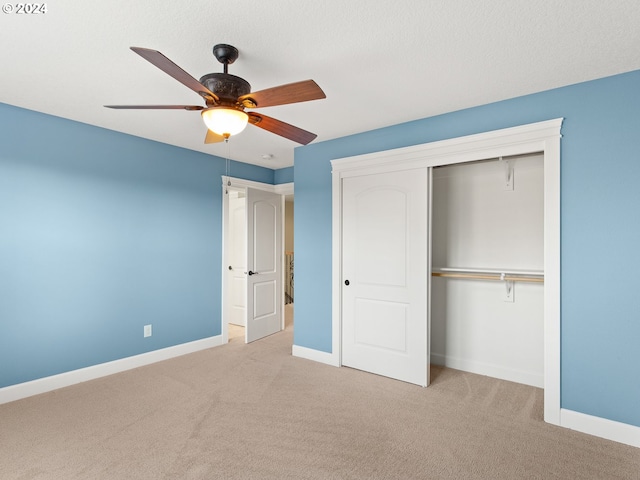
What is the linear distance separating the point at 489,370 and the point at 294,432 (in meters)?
2.20

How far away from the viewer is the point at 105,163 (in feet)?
11.5

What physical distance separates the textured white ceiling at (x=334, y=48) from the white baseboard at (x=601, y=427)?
7.95ft

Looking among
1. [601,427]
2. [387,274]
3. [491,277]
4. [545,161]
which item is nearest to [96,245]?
[387,274]

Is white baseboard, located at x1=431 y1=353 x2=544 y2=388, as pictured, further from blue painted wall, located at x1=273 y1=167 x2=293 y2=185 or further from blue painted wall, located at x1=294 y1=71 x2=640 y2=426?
blue painted wall, located at x1=273 y1=167 x2=293 y2=185

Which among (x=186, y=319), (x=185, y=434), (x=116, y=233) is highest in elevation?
(x=116, y=233)

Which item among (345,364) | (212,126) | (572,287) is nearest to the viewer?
(212,126)

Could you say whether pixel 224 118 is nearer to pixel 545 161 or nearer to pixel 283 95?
pixel 283 95

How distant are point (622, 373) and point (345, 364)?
2.33 m

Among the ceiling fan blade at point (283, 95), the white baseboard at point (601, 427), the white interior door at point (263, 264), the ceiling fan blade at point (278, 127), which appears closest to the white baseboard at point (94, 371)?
the white interior door at point (263, 264)

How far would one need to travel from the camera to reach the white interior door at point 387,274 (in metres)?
3.24

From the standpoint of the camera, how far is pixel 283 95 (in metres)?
1.85

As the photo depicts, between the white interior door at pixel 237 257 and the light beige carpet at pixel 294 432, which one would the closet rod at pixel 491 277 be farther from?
the white interior door at pixel 237 257

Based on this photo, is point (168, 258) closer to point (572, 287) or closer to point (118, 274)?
point (118, 274)

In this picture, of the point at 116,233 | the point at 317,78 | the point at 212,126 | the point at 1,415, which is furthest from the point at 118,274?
the point at 317,78
